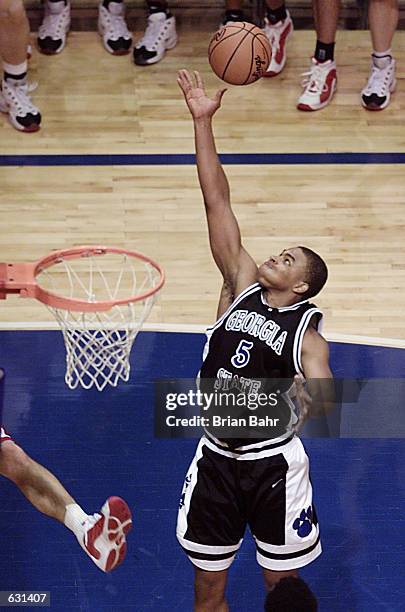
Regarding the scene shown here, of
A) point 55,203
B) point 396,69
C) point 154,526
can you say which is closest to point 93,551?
point 154,526

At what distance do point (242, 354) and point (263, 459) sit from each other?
0.35m

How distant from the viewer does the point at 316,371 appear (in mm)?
3713

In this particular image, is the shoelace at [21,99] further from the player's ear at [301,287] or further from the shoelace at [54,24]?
the player's ear at [301,287]

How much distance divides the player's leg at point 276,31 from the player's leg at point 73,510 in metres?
4.02

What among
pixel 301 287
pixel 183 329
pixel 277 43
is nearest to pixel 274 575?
pixel 301 287

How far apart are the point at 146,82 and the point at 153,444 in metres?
3.29

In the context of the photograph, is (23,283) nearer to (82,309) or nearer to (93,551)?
(82,309)

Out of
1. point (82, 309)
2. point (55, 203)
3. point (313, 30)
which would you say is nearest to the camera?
point (82, 309)

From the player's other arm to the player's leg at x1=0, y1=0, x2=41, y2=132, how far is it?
3703 millimetres

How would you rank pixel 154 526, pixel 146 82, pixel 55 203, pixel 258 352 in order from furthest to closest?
pixel 146 82 < pixel 55 203 < pixel 154 526 < pixel 258 352

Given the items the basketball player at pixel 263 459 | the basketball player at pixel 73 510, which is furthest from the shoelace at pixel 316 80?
the basketball player at pixel 73 510

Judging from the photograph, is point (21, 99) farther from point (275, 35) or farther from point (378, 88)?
point (378, 88)

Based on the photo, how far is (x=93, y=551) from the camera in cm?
409

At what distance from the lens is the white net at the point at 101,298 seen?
5.09 meters
